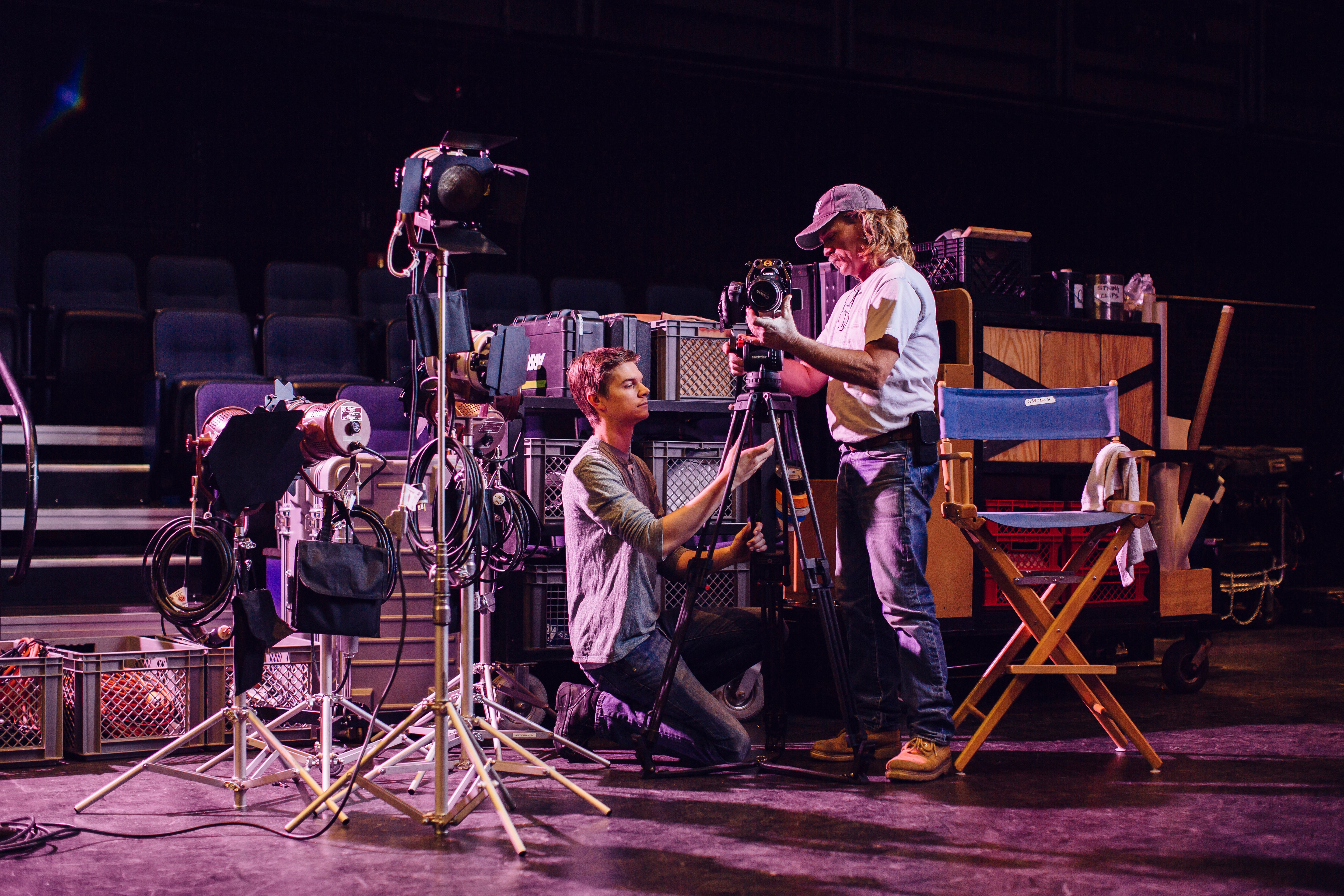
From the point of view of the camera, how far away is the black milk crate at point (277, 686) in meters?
3.84

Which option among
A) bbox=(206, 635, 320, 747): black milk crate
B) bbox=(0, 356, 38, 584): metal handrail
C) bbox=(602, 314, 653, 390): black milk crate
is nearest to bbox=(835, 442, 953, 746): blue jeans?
bbox=(602, 314, 653, 390): black milk crate

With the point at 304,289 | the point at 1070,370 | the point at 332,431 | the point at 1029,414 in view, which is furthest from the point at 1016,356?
the point at 304,289

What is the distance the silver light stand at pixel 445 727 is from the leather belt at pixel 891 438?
1132mm

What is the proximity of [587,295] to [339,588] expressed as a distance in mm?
5238

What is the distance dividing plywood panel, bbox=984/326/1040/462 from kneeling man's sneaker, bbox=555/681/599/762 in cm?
181

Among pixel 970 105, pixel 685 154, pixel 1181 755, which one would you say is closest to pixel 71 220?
pixel 685 154

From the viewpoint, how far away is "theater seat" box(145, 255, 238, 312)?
6.90 meters

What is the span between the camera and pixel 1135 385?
496 centimetres

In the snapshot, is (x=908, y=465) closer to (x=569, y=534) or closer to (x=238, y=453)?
(x=569, y=534)

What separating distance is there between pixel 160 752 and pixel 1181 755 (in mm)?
2845

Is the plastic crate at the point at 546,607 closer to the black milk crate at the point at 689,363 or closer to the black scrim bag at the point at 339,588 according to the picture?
the black milk crate at the point at 689,363

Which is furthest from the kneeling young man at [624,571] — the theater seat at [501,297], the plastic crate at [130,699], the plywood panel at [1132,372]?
the theater seat at [501,297]

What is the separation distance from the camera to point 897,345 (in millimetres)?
3426

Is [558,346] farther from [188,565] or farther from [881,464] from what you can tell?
[188,565]
